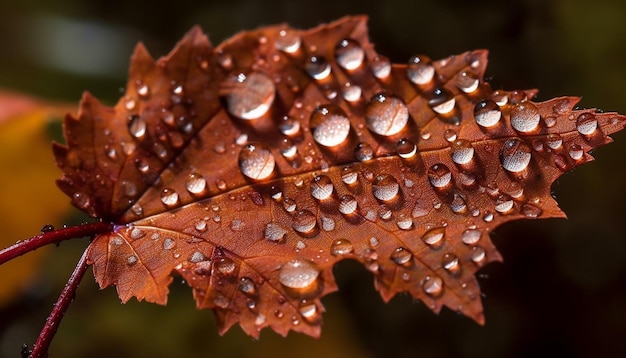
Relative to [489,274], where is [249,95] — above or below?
above

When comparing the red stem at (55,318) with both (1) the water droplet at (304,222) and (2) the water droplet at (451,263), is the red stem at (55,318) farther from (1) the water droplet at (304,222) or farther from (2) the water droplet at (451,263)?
(2) the water droplet at (451,263)

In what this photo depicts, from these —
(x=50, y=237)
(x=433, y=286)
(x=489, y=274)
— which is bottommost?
(x=489, y=274)

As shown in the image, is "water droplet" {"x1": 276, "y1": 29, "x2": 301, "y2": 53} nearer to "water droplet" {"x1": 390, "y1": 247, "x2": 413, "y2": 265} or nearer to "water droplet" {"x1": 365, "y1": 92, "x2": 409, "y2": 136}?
"water droplet" {"x1": 365, "y1": 92, "x2": 409, "y2": 136}

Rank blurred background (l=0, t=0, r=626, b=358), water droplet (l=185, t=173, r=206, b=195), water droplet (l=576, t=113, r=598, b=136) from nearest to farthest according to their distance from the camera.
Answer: water droplet (l=576, t=113, r=598, b=136)
water droplet (l=185, t=173, r=206, b=195)
blurred background (l=0, t=0, r=626, b=358)

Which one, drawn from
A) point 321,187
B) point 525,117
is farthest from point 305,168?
point 525,117

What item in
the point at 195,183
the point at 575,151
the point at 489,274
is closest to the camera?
the point at 575,151

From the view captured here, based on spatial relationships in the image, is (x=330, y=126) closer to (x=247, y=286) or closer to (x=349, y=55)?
(x=349, y=55)

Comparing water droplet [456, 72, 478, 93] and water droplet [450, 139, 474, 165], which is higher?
water droplet [456, 72, 478, 93]

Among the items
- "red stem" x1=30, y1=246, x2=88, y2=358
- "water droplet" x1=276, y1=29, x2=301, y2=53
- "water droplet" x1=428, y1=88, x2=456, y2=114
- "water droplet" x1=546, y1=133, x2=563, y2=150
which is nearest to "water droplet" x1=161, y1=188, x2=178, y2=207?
"red stem" x1=30, y1=246, x2=88, y2=358
